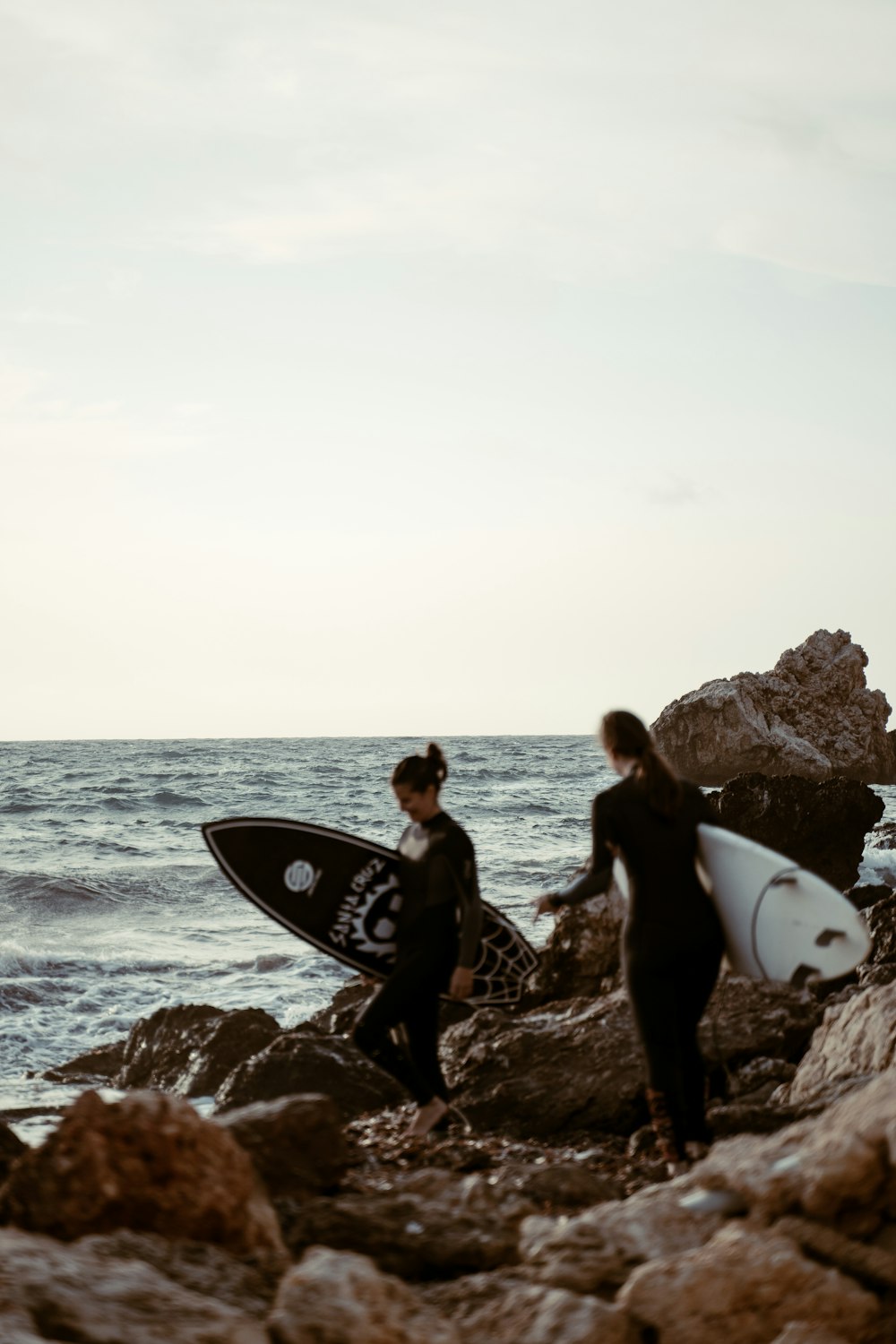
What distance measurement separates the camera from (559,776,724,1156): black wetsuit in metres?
4.75

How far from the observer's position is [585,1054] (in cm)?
624

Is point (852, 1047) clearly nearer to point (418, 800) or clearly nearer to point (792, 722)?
point (418, 800)

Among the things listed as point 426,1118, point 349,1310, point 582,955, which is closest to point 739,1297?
point 349,1310

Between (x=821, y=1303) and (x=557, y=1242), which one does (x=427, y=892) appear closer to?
(x=557, y=1242)

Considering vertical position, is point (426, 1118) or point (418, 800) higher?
point (418, 800)

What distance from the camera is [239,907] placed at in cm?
1716

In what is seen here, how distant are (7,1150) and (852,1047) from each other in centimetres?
368

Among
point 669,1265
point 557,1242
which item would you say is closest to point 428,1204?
point 557,1242

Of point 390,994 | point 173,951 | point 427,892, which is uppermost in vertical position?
point 427,892

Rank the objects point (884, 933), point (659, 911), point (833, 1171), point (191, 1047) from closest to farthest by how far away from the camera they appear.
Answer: point (833, 1171) → point (659, 911) → point (191, 1047) → point (884, 933)

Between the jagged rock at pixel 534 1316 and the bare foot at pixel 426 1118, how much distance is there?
2.13m

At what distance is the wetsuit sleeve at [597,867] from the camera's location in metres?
4.79

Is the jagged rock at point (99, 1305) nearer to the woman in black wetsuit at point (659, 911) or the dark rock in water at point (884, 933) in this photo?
the woman in black wetsuit at point (659, 911)

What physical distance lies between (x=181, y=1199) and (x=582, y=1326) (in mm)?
1291
